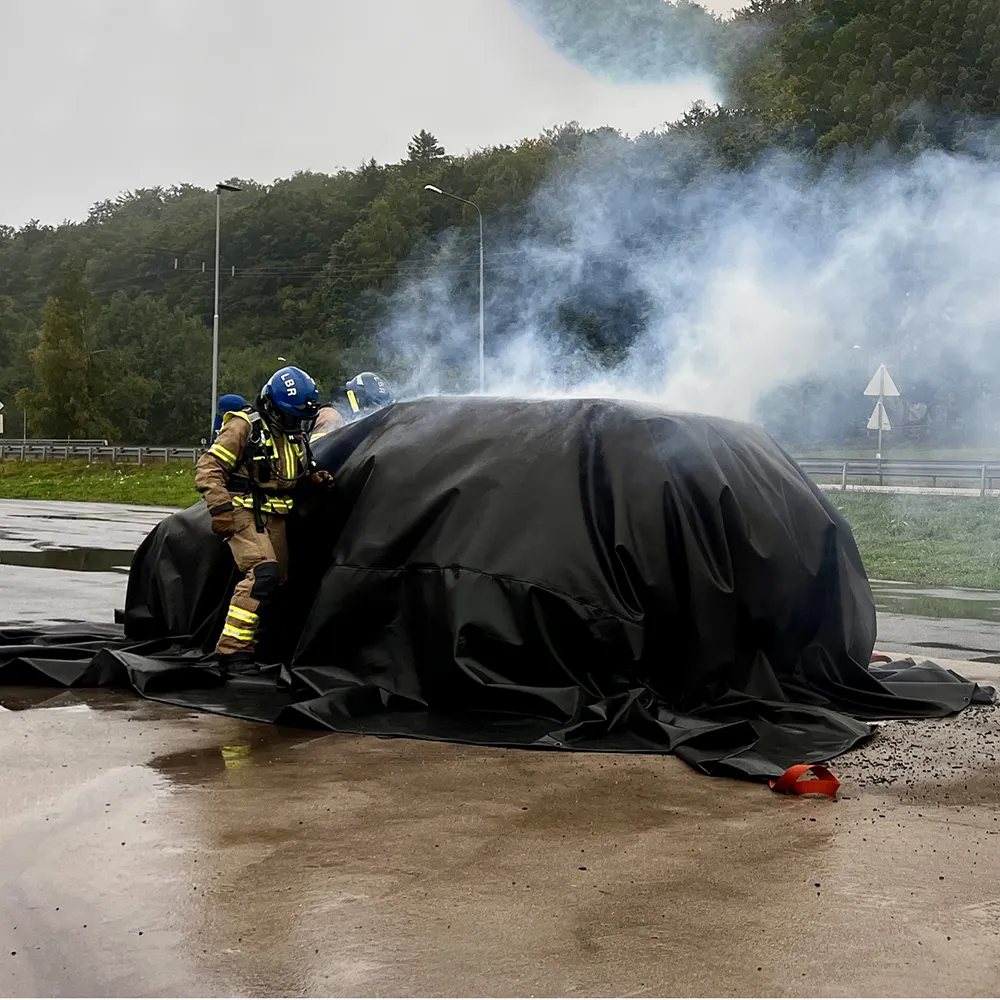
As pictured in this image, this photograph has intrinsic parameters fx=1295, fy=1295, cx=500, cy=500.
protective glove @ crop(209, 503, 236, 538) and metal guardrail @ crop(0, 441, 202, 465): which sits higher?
protective glove @ crop(209, 503, 236, 538)

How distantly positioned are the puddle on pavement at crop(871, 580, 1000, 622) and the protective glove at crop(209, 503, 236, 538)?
6.41 m

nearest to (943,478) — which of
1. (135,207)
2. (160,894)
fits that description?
(160,894)

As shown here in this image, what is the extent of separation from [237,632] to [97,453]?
41108 millimetres

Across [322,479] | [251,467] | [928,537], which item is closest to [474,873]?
[322,479]

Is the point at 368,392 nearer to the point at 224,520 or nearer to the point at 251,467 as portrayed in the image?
the point at 251,467

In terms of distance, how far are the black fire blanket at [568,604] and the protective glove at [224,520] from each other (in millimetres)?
393

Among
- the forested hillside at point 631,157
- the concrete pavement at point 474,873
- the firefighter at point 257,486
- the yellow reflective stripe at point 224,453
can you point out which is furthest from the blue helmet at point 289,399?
the forested hillside at point 631,157

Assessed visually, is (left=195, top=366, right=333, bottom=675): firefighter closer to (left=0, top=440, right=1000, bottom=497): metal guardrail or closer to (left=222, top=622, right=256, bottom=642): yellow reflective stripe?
(left=222, top=622, right=256, bottom=642): yellow reflective stripe

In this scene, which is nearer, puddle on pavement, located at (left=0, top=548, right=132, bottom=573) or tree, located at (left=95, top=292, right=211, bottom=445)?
puddle on pavement, located at (left=0, top=548, right=132, bottom=573)

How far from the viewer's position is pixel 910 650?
9.15 metres

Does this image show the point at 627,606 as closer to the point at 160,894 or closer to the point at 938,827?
the point at 938,827

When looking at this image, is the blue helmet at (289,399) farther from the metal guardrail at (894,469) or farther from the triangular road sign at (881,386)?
the metal guardrail at (894,469)

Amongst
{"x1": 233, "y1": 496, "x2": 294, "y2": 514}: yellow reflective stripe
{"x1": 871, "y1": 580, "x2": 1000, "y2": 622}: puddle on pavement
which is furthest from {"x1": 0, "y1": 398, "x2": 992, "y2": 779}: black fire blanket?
{"x1": 871, "y1": 580, "x2": 1000, "y2": 622}: puddle on pavement

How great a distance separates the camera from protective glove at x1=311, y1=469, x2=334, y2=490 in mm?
7324
